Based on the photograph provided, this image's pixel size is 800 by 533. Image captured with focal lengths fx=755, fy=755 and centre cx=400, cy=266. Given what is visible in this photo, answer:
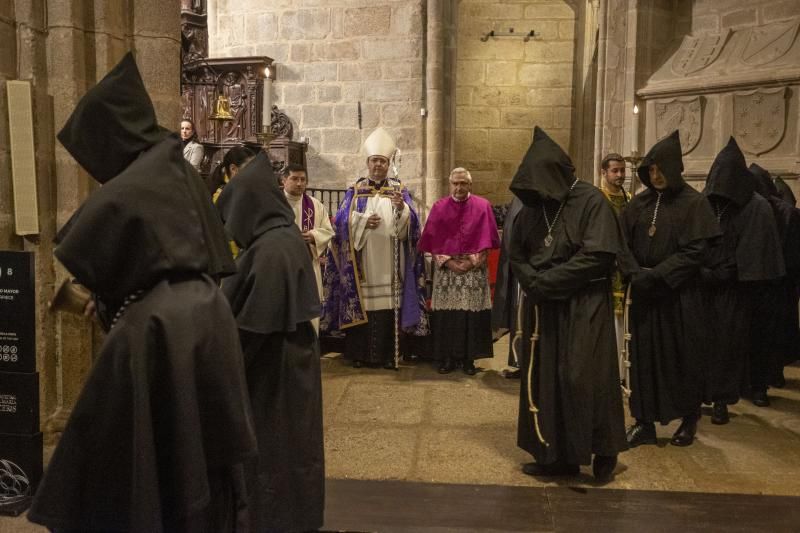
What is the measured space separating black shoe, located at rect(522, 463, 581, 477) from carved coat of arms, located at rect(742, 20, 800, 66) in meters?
5.25

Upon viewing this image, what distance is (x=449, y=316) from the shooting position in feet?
20.8

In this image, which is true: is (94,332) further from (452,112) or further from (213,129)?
(452,112)

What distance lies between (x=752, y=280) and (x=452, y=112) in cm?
523

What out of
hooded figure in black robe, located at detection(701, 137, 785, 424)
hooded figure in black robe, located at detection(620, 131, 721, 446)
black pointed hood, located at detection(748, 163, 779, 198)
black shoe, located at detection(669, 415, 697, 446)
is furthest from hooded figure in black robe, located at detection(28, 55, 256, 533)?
black pointed hood, located at detection(748, 163, 779, 198)

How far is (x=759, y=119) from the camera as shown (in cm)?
733

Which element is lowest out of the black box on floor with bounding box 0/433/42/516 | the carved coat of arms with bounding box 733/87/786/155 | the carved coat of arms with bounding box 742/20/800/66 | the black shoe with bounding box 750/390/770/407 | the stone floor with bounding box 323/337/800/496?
the stone floor with bounding box 323/337/800/496

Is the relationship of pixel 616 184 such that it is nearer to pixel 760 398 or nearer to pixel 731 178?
pixel 731 178

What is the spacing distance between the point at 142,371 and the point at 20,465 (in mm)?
2186

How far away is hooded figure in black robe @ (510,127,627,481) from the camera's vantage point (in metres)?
3.75

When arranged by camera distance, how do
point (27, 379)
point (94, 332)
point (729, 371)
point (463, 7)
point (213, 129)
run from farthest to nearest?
point (463, 7) < point (213, 129) < point (729, 371) < point (94, 332) < point (27, 379)

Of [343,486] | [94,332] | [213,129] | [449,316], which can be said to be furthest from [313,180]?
[343,486]

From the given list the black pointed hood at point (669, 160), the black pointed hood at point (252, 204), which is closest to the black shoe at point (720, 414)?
the black pointed hood at point (669, 160)

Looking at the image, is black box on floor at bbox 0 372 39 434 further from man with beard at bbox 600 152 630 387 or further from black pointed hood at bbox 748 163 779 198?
black pointed hood at bbox 748 163 779 198

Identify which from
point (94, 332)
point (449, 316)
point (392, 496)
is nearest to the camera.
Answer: point (392, 496)
